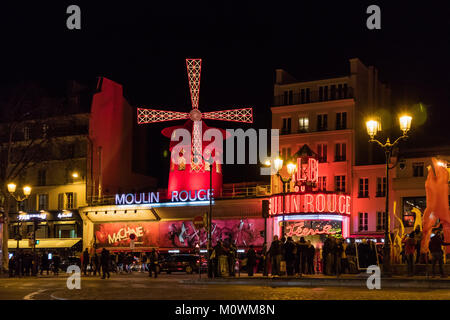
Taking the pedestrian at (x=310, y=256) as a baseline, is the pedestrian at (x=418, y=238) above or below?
above

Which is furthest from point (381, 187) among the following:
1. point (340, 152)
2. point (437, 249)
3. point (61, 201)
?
point (61, 201)

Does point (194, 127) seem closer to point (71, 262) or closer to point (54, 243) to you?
point (71, 262)

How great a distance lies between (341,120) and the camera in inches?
1687

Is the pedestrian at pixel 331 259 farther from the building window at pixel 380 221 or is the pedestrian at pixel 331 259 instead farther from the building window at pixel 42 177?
the building window at pixel 42 177

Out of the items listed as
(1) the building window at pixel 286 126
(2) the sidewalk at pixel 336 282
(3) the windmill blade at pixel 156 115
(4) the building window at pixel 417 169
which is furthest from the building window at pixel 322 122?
(2) the sidewalk at pixel 336 282

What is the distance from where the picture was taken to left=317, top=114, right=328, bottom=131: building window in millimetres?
43281

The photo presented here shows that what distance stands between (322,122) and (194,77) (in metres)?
8.42

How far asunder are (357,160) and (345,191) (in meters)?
2.03

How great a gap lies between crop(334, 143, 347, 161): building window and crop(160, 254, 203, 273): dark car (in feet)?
37.5

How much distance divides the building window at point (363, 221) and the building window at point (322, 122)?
5522 mm

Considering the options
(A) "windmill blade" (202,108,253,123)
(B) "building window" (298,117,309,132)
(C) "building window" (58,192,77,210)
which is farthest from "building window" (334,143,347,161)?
(C) "building window" (58,192,77,210)

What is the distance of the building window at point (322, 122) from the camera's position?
1704 inches

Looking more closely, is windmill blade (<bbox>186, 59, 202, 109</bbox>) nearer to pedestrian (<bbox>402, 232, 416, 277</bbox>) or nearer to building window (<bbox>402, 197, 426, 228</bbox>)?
building window (<bbox>402, 197, 426, 228</bbox>)
